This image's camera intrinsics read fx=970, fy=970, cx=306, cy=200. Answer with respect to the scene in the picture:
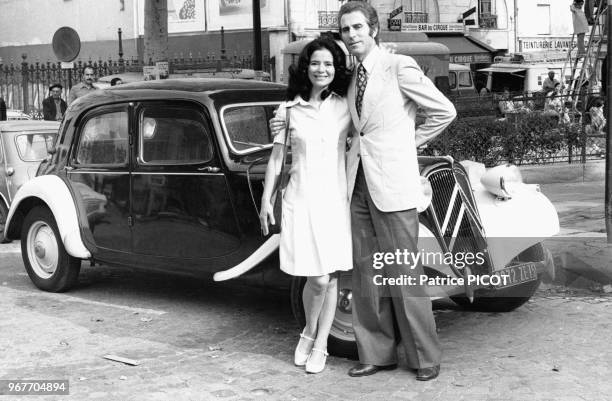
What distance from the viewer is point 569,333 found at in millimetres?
6324

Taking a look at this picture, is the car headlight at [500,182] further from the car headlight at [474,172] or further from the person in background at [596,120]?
the person in background at [596,120]

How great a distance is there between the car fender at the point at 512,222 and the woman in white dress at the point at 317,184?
116 centimetres

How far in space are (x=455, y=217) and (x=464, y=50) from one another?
32181 millimetres

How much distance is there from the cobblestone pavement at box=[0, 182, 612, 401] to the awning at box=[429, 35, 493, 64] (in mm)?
29800

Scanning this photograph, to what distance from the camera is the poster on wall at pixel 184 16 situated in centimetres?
3697

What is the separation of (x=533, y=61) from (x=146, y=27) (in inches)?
670

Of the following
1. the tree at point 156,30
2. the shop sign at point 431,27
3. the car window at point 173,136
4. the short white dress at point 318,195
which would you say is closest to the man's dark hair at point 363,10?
the short white dress at point 318,195

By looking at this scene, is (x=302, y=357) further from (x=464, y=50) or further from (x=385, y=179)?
(x=464, y=50)

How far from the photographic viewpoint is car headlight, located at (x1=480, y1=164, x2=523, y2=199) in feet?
21.0

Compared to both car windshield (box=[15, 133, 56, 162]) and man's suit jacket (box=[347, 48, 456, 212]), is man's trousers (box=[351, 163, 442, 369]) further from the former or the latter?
car windshield (box=[15, 133, 56, 162])

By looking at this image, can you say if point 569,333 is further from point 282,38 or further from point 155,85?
point 282,38

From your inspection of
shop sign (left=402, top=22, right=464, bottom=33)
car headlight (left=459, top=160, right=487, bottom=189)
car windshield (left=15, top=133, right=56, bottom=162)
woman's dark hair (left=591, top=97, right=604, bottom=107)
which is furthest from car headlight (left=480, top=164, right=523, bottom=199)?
shop sign (left=402, top=22, right=464, bottom=33)

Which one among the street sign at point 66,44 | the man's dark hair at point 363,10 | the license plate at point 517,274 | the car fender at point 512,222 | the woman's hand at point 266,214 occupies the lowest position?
the license plate at point 517,274

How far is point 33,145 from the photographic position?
12.0 metres
